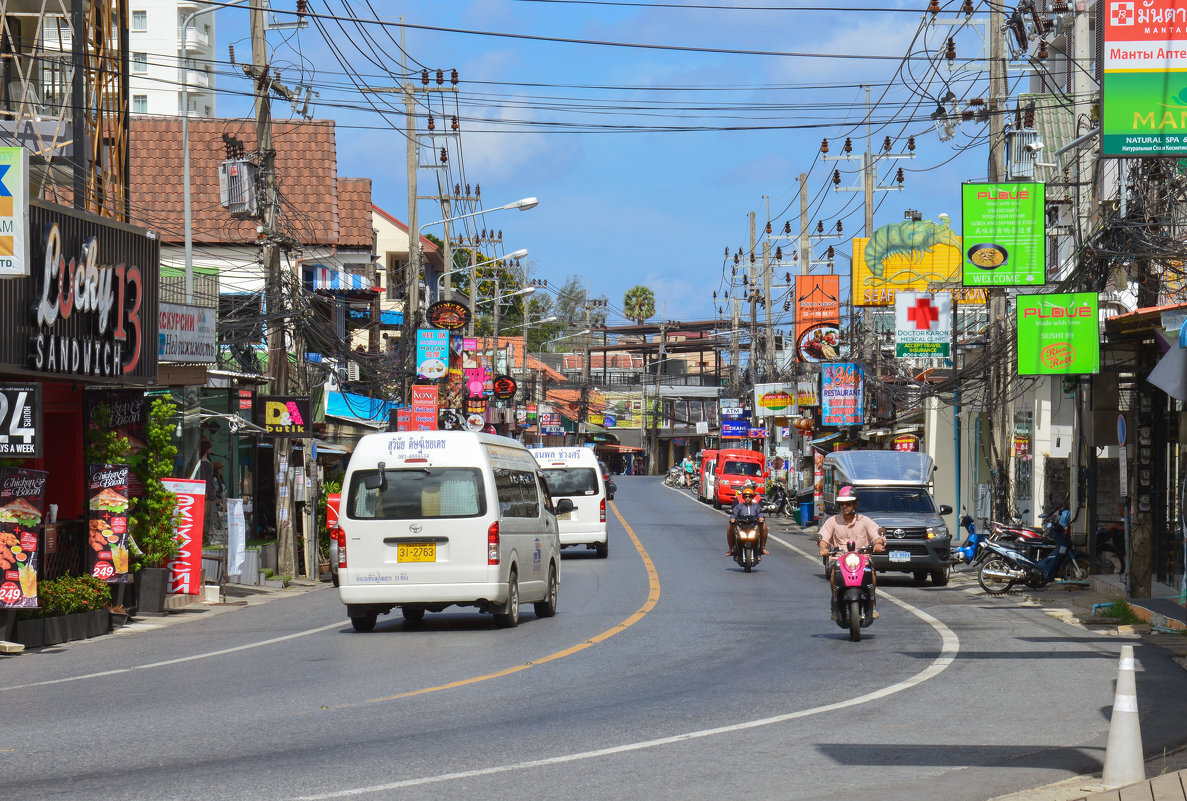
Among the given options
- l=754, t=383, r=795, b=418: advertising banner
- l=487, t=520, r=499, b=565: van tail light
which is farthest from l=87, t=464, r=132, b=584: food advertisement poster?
l=754, t=383, r=795, b=418: advertising banner

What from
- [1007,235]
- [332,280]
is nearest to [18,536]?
[1007,235]

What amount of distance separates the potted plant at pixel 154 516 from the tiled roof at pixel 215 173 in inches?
1106

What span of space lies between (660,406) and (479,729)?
389ft

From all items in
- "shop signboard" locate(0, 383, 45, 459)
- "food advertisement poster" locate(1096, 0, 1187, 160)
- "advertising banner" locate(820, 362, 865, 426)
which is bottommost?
"shop signboard" locate(0, 383, 45, 459)

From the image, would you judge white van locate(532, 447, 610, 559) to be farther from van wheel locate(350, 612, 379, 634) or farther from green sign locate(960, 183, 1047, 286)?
van wheel locate(350, 612, 379, 634)

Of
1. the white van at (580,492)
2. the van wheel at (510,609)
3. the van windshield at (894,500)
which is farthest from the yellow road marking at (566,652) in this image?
the white van at (580,492)

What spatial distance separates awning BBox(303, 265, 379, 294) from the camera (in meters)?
47.1

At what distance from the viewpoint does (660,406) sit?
422 feet

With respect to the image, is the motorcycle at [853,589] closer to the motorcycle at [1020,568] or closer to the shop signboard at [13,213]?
the motorcycle at [1020,568]

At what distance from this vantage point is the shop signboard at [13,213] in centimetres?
1577

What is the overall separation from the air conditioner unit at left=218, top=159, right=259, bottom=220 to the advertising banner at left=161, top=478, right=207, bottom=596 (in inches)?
252

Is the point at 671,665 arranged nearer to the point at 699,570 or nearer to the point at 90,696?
the point at 90,696

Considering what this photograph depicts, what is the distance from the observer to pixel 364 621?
17984 mm

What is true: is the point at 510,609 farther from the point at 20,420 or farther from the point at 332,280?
the point at 332,280
